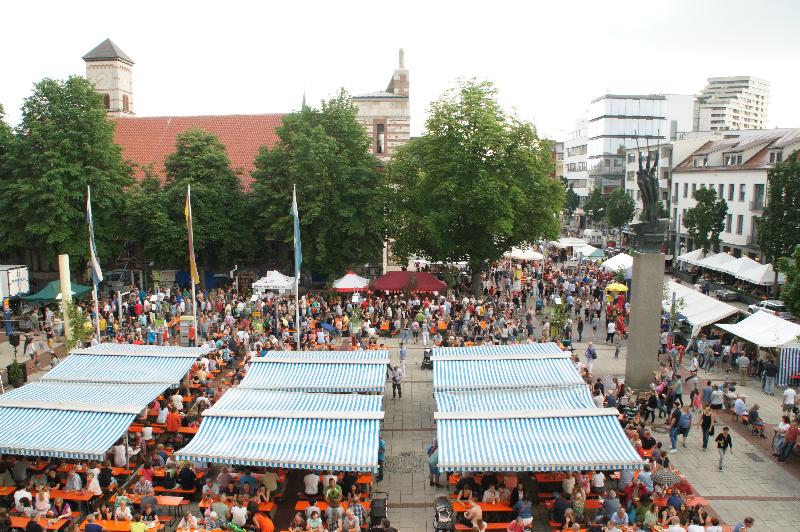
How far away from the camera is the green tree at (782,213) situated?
1320 inches

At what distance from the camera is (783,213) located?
34.0 metres

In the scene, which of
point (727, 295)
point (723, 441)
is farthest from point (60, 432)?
point (727, 295)

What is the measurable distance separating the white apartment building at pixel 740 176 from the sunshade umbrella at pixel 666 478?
32.0 metres

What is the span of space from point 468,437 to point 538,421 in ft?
5.58

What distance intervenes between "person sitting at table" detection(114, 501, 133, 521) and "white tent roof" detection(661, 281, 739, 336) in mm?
20015

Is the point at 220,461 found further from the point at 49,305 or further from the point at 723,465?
the point at 49,305

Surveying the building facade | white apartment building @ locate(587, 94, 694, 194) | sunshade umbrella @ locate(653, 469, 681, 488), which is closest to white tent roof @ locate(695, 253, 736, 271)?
the building facade

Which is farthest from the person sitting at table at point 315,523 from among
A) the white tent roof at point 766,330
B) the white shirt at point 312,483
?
the white tent roof at point 766,330

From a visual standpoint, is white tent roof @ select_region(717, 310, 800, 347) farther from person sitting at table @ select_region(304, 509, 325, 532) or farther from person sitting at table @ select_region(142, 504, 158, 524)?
person sitting at table @ select_region(142, 504, 158, 524)

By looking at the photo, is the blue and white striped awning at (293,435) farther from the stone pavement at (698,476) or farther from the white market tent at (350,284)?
the white market tent at (350,284)

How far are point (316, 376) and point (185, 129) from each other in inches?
1183

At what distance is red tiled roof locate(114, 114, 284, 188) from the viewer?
41.1m

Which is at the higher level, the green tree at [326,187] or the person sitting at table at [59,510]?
the green tree at [326,187]

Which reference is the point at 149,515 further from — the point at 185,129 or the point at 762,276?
the point at 185,129
